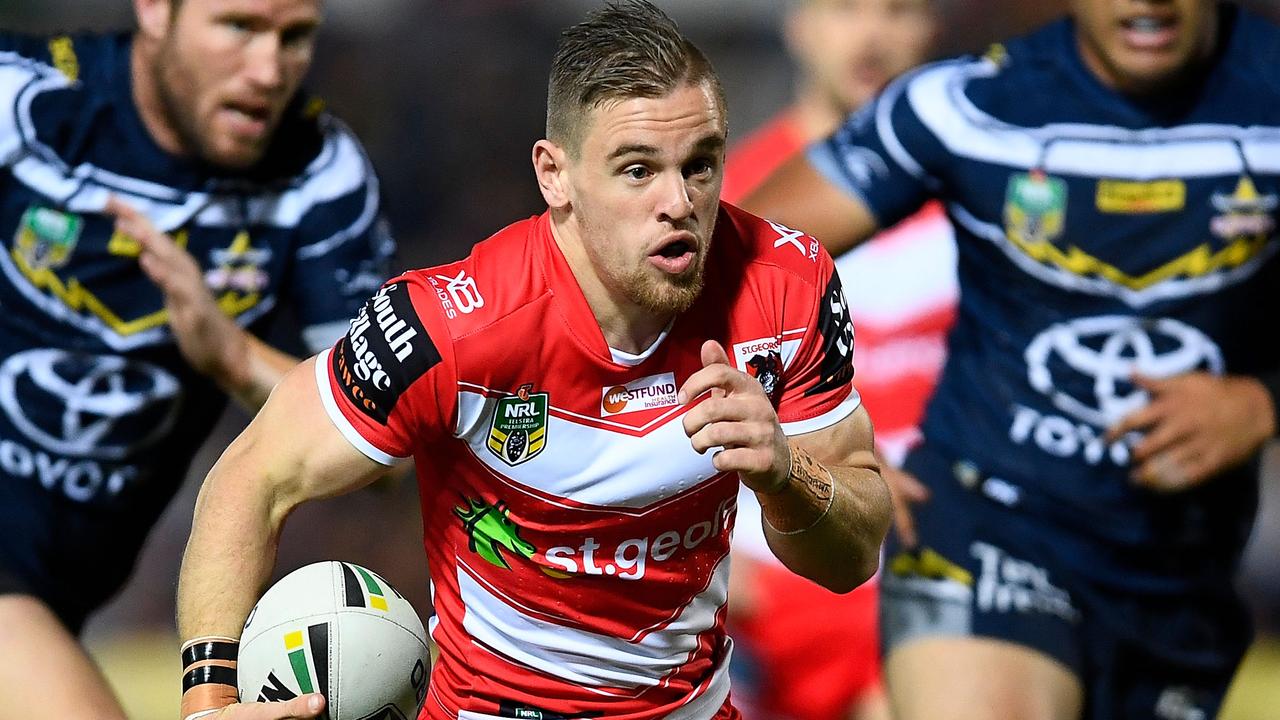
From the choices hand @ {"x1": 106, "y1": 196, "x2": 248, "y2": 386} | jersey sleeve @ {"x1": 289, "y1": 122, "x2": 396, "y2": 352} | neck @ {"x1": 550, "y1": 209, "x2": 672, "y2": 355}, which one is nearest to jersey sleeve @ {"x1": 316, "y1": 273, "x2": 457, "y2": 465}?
neck @ {"x1": 550, "y1": 209, "x2": 672, "y2": 355}

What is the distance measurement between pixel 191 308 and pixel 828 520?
211 cm

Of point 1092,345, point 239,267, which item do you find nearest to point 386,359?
point 239,267

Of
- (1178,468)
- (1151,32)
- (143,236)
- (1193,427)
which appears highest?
(1151,32)

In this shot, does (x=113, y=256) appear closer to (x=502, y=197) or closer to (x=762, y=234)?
(x=762, y=234)

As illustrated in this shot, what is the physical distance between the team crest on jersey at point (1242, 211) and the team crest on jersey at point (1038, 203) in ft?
1.31

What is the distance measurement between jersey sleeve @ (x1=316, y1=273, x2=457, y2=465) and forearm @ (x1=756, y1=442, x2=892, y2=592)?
0.65m

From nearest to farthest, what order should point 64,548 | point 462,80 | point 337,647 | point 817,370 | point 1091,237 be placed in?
point 337,647
point 817,370
point 1091,237
point 64,548
point 462,80

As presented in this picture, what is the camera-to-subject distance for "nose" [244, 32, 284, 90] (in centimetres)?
489

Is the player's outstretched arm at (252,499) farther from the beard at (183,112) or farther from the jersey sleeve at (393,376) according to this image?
the beard at (183,112)

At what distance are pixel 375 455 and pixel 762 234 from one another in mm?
924

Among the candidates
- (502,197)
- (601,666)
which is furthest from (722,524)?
(502,197)

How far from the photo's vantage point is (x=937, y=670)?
15.6 ft

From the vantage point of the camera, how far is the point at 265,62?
16.0 ft

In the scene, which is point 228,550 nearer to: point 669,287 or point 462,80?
point 669,287
